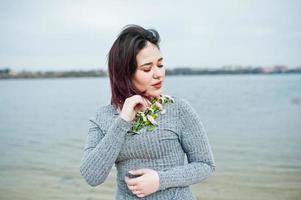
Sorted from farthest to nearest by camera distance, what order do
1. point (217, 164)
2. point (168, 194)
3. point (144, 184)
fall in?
point (217, 164)
point (168, 194)
point (144, 184)

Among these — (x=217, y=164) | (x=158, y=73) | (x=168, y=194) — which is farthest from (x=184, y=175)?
(x=217, y=164)

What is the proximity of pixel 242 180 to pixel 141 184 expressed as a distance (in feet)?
13.0

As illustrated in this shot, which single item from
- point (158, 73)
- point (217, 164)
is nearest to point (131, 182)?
point (158, 73)

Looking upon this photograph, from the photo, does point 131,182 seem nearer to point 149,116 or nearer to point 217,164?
point 149,116

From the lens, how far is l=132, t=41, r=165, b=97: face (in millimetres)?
1985

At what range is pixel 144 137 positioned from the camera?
1.97m

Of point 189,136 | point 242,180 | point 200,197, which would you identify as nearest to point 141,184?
point 189,136

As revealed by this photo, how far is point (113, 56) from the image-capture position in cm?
201

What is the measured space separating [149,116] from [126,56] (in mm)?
242

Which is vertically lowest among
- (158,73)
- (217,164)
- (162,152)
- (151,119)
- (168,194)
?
(217,164)

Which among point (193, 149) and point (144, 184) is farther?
point (193, 149)

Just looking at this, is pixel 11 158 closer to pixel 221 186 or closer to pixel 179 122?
pixel 221 186

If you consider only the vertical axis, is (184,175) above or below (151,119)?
below

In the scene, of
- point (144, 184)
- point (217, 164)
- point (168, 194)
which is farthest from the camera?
point (217, 164)
